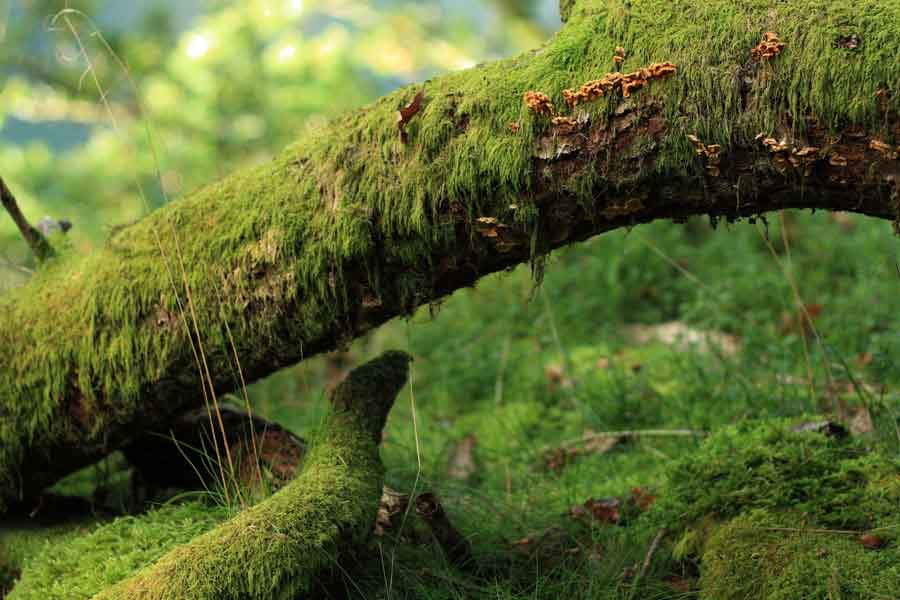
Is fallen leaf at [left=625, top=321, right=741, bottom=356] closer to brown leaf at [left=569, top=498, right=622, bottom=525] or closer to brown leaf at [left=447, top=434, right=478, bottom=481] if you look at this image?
brown leaf at [left=447, top=434, right=478, bottom=481]

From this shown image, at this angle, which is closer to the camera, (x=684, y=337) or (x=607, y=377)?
(x=607, y=377)

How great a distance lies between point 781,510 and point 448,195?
4.98 feet

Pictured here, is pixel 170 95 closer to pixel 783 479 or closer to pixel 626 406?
pixel 626 406

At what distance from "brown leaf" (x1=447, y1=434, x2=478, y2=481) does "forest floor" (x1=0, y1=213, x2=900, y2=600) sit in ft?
0.04

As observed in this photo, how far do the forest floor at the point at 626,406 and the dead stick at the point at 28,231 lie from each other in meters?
1.08

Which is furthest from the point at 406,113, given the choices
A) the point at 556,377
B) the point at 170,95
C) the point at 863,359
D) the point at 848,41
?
the point at 170,95

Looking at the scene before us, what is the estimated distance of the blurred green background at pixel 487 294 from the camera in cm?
351

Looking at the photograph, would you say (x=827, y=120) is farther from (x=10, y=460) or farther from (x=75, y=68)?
(x=75, y=68)

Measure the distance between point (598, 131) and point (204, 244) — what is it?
1.40m

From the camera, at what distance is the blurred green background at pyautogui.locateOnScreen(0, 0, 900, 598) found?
3514 millimetres

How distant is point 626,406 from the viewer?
4621 millimetres

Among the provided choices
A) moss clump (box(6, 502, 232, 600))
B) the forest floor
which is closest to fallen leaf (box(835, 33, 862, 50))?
the forest floor

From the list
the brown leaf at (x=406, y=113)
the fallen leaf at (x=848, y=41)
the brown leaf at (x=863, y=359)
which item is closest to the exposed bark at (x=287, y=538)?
the brown leaf at (x=406, y=113)

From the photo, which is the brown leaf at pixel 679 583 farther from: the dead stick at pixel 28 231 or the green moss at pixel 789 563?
the dead stick at pixel 28 231
